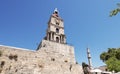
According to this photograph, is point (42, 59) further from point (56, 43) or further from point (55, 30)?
point (55, 30)

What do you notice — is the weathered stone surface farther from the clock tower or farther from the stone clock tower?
the clock tower

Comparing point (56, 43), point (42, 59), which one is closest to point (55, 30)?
point (56, 43)

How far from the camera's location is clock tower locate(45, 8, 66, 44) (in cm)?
2975

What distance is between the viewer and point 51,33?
97.2 ft

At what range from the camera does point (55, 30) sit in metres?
30.9

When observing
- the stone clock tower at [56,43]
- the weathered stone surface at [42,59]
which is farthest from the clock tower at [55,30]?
the weathered stone surface at [42,59]

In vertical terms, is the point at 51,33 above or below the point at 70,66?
above

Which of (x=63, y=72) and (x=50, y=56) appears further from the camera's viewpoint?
(x=50, y=56)

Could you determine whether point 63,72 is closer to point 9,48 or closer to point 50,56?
point 50,56

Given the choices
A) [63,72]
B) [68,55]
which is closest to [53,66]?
[63,72]

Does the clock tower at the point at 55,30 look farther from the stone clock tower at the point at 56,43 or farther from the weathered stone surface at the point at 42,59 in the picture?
the weathered stone surface at the point at 42,59

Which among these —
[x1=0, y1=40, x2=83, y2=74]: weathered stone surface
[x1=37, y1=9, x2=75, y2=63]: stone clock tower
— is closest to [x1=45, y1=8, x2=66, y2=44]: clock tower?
[x1=37, y1=9, x2=75, y2=63]: stone clock tower

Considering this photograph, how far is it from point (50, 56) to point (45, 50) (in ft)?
5.27

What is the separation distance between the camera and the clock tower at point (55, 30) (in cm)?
2975
